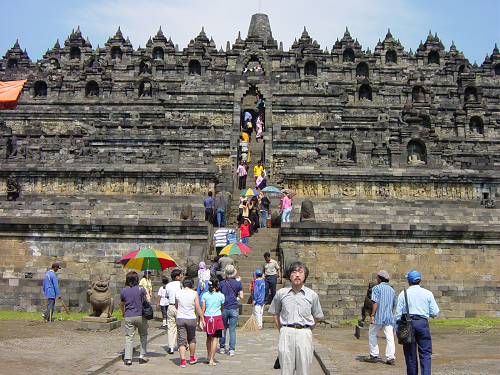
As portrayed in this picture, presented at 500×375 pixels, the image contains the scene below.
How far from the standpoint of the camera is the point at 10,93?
44406mm

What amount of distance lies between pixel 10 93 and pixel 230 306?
38466 millimetres

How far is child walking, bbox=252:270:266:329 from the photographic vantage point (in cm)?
1411

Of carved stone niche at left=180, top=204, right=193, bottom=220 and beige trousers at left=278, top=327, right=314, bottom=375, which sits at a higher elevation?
carved stone niche at left=180, top=204, right=193, bottom=220

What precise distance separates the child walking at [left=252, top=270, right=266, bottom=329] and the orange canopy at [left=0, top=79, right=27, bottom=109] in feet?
114

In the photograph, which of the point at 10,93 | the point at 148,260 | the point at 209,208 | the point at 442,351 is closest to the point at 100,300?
the point at 148,260

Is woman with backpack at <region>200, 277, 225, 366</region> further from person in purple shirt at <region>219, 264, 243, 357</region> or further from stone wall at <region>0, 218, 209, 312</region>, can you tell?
stone wall at <region>0, 218, 209, 312</region>

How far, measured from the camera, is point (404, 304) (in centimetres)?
913

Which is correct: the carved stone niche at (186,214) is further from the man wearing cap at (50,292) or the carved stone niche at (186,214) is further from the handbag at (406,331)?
the handbag at (406,331)

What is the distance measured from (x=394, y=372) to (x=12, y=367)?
6.65m

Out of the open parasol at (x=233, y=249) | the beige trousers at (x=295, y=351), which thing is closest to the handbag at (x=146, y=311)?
the beige trousers at (x=295, y=351)

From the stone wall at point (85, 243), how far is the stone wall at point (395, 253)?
3572 millimetres

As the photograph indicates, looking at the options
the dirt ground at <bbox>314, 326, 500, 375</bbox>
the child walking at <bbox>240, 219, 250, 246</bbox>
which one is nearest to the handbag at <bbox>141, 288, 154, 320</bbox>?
the dirt ground at <bbox>314, 326, 500, 375</bbox>

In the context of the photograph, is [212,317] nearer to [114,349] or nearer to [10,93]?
[114,349]

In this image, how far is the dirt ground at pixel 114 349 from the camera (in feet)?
32.7
